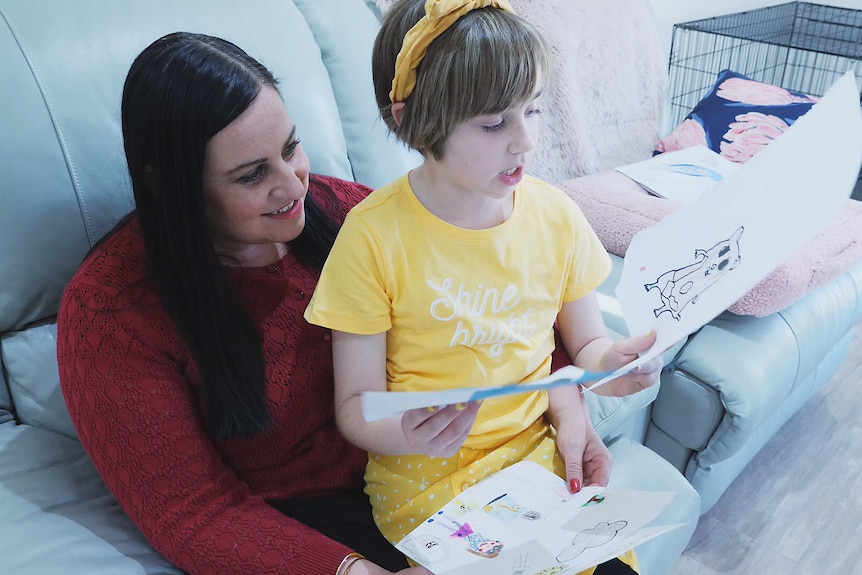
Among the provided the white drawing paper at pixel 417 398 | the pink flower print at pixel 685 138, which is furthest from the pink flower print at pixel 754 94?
the white drawing paper at pixel 417 398

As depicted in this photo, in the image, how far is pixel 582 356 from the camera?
3.50 ft

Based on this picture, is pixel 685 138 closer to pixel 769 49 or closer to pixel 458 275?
pixel 769 49

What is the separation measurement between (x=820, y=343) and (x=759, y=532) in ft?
1.46

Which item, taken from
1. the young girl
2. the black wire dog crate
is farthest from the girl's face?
the black wire dog crate

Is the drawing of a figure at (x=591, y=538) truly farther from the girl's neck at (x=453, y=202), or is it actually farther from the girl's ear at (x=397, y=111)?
the girl's ear at (x=397, y=111)

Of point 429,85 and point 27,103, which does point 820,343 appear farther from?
point 27,103

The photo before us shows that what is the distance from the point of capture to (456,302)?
36.1 inches

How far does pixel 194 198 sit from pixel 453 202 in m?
0.31

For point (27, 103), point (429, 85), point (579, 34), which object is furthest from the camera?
point (579, 34)

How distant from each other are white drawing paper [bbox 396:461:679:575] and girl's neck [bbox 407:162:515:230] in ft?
1.09

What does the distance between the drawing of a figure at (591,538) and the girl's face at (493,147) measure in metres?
0.40

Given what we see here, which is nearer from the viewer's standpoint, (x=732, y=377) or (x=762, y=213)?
(x=762, y=213)

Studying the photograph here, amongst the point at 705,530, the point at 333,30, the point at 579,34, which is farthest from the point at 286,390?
the point at 579,34

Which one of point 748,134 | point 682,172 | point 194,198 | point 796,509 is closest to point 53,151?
point 194,198
